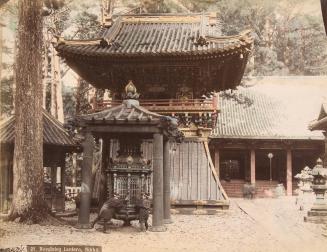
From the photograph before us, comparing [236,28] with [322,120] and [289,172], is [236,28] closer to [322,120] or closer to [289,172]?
[322,120]

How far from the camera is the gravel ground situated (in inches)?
239

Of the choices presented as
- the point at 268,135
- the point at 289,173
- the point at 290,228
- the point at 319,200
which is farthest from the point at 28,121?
the point at 289,173

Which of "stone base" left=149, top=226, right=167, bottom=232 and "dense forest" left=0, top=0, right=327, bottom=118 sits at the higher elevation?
"dense forest" left=0, top=0, right=327, bottom=118

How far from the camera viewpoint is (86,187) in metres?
7.22

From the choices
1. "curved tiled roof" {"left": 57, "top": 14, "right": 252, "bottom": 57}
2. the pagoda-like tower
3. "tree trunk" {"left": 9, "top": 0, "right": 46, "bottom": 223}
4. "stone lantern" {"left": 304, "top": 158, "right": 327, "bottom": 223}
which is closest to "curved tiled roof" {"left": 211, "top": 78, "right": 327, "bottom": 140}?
the pagoda-like tower

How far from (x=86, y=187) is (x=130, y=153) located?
47.0 inches

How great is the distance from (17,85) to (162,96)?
15.2ft

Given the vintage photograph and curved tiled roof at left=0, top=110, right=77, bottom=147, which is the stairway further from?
curved tiled roof at left=0, top=110, right=77, bottom=147

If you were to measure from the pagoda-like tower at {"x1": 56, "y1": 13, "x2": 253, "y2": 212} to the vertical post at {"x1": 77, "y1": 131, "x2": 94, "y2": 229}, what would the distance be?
11.5ft

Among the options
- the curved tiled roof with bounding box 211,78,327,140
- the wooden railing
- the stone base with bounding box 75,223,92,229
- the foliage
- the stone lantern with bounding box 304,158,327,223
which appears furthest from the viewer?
the curved tiled roof with bounding box 211,78,327,140

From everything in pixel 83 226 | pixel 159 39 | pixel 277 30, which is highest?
pixel 277 30

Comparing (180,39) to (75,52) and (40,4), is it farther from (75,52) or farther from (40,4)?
(40,4)

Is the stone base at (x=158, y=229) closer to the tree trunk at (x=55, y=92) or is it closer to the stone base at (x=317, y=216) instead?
the stone base at (x=317, y=216)

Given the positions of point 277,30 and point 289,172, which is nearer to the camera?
point 277,30
